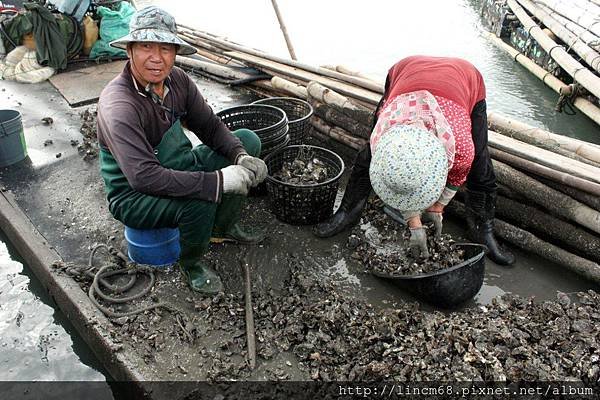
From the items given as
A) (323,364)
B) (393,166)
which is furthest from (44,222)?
(393,166)

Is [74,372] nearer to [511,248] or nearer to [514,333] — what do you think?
[514,333]

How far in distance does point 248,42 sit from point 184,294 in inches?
358

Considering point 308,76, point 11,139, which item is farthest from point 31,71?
point 308,76

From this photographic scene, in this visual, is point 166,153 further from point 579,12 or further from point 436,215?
point 579,12

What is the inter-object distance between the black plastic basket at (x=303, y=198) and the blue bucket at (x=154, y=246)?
88 centimetres

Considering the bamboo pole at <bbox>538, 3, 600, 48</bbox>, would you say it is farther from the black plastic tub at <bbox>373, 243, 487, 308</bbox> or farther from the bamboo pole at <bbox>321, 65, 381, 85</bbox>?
the black plastic tub at <bbox>373, 243, 487, 308</bbox>

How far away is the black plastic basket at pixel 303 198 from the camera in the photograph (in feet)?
12.1

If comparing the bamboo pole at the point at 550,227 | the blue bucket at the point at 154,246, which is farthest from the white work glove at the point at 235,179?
the bamboo pole at the point at 550,227

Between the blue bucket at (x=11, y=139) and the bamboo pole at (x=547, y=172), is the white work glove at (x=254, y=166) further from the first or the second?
the blue bucket at (x=11, y=139)

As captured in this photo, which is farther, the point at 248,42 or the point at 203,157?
the point at 248,42

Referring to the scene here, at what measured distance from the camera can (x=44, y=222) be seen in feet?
12.7

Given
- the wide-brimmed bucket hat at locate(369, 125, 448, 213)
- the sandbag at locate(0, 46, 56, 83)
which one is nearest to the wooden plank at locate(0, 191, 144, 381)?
the wide-brimmed bucket hat at locate(369, 125, 448, 213)

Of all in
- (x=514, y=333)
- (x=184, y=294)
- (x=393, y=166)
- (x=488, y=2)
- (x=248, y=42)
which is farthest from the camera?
(x=488, y=2)

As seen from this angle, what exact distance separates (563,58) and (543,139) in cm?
565
